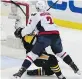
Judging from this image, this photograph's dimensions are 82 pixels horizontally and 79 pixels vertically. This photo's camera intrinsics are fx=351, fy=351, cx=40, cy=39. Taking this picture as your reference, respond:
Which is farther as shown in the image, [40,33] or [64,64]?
[64,64]

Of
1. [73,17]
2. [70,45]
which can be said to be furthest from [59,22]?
[70,45]

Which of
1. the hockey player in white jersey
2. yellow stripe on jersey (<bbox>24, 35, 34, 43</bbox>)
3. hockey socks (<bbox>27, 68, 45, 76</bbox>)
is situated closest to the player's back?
the hockey player in white jersey

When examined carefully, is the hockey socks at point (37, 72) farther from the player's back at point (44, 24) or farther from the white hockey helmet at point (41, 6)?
the white hockey helmet at point (41, 6)

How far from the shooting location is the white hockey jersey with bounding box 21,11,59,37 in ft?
10.0

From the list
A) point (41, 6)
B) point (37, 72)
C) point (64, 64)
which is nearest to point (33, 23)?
point (41, 6)

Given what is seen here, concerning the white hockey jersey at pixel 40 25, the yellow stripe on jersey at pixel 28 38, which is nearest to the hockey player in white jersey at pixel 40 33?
the white hockey jersey at pixel 40 25

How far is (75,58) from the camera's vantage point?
398cm

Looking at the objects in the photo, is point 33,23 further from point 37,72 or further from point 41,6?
point 37,72

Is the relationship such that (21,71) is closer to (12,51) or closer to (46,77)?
(46,77)

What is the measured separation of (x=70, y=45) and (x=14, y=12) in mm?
868

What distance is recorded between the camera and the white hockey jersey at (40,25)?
3059 millimetres

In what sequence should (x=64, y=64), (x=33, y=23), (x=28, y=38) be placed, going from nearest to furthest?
(x=33, y=23)
(x=28, y=38)
(x=64, y=64)

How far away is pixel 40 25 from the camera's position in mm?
3078

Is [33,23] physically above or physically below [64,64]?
above
